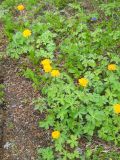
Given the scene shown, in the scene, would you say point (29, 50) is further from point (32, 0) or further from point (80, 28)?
point (32, 0)

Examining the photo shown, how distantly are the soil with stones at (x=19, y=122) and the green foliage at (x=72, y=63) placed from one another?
0.42ft

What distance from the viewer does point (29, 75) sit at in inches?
190

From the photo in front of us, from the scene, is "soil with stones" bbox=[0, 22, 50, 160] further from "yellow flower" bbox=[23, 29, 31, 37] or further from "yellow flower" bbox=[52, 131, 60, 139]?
"yellow flower" bbox=[23, 29, 31, 37]

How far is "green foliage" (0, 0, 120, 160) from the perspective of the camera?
163 inches

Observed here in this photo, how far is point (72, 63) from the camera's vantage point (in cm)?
492

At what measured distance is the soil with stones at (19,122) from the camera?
13.7 feet

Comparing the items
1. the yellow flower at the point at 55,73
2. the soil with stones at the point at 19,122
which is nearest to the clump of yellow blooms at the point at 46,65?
the yellow flower at the point at 55,73

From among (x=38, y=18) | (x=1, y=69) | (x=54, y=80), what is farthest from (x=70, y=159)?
(x=38, y=18)

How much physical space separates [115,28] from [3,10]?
1969 millimetres

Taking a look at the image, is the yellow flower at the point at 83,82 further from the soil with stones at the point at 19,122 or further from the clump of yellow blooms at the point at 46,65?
the soil with stones at the point at 19,122

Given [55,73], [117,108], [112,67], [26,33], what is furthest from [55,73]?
[26,33]

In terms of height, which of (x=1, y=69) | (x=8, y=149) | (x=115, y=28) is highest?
(x=115, y=28)

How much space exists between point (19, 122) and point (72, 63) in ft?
3.72

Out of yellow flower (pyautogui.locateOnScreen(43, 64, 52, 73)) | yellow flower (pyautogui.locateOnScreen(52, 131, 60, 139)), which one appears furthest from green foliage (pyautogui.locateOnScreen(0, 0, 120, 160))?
yellow flower (pyautogui.locateOnScreen(43, 64, 52, 73))
